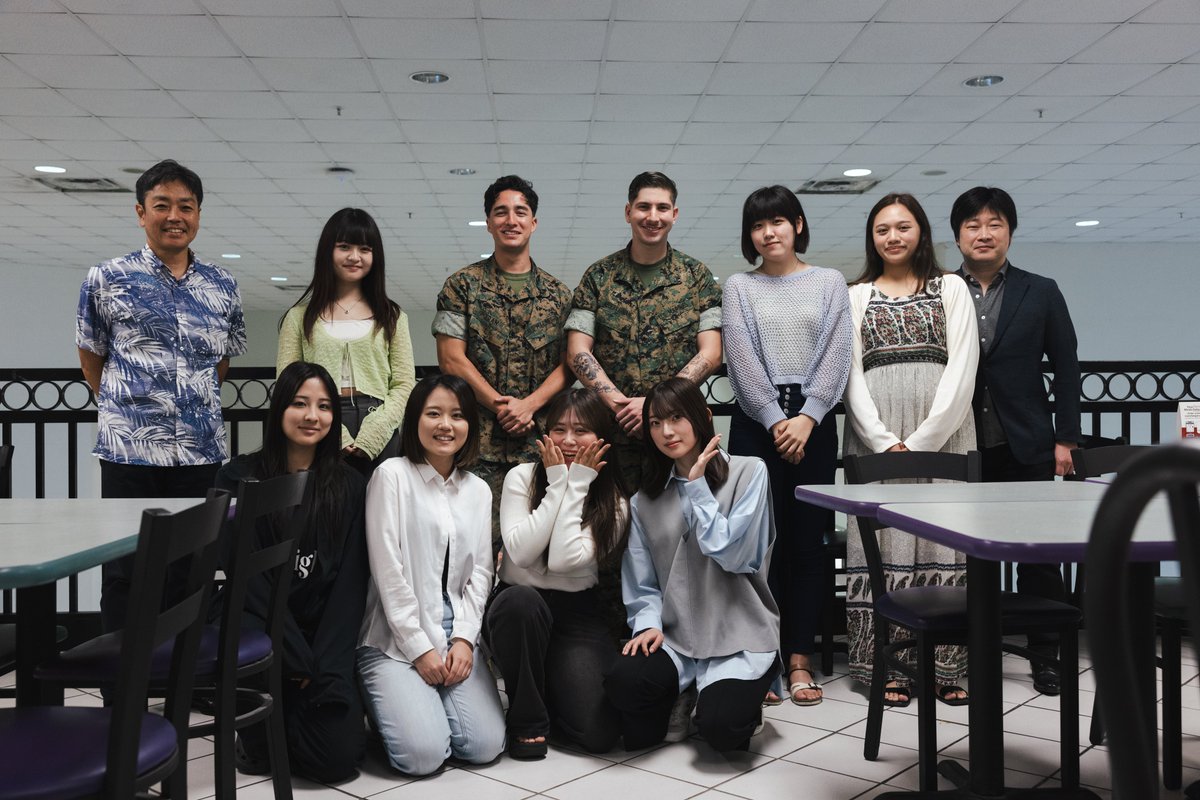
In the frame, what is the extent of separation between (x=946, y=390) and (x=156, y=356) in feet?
8.49

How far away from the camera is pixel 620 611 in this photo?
3.38m

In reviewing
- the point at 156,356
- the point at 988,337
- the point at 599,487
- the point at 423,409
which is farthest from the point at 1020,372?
the point at 156,356

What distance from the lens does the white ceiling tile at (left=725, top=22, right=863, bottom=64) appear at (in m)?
5.65

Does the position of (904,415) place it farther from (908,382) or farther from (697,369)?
(697,369)

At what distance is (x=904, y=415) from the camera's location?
136 inches

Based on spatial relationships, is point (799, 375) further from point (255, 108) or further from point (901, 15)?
point (255, 108)

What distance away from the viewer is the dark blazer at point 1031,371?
3.56 metres

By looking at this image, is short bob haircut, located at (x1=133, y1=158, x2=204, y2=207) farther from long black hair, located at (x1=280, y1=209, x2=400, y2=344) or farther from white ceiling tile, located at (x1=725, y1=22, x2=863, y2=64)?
white ceiling tile, located at (x1=725, y1=22, x2=863, y2=64)

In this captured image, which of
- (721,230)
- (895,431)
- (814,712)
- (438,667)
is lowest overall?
(814,712)

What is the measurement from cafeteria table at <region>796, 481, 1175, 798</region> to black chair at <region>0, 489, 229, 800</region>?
1235mm

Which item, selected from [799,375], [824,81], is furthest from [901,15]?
[799,375]

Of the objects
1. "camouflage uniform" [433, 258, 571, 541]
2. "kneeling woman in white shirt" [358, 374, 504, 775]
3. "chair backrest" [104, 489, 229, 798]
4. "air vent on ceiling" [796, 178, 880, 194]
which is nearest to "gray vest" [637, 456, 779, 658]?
"kneeling woman in white shirt" [358, 374, 504, 775]

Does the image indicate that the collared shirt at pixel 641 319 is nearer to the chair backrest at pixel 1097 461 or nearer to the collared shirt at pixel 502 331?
the collared shirt at pixel 502 331

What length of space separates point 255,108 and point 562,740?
5468 millimetres
